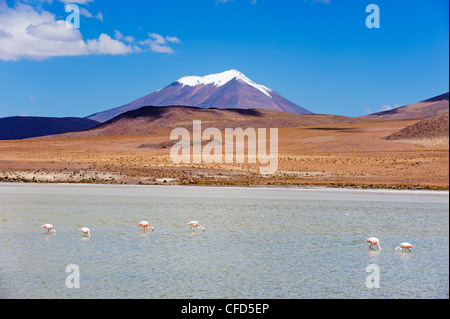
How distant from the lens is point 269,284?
11086 millimetres

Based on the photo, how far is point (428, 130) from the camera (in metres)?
71.3

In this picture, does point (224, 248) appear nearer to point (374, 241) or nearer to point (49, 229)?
point (374, 241)

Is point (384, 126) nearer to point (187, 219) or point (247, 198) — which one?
point (247, 198)

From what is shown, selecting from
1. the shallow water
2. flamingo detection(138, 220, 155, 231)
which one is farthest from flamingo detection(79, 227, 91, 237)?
flamingo detection(138, 220, 155, 231)

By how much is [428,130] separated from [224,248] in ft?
207

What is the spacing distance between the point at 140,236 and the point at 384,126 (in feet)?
315

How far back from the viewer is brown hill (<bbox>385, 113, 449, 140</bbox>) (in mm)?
68812

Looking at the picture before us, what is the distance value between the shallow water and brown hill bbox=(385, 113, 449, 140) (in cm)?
4616

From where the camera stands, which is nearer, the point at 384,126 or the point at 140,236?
the point at 140,236

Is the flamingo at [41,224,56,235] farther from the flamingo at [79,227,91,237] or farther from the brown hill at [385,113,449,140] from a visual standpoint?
the brown hill at [385,113,449,140]

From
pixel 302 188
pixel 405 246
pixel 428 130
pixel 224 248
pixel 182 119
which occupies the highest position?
pixel 182 119

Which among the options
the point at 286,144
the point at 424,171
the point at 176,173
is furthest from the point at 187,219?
the point at 286,144

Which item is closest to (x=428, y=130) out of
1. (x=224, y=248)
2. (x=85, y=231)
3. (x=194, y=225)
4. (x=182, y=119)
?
(x=194, y=225)

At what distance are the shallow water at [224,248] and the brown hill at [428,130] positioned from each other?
151 ft
